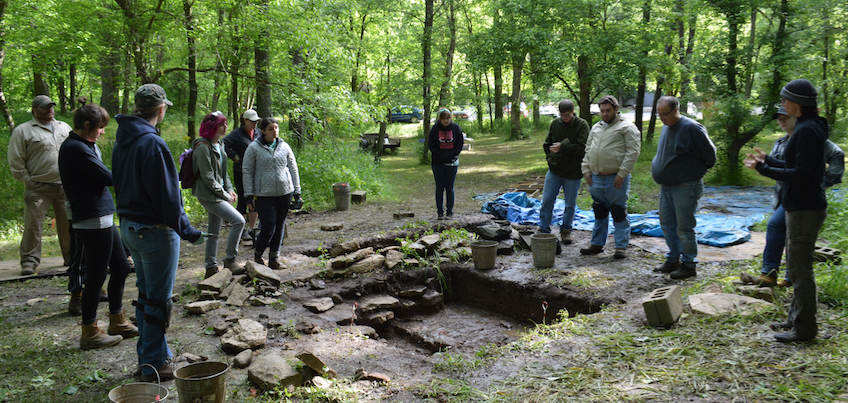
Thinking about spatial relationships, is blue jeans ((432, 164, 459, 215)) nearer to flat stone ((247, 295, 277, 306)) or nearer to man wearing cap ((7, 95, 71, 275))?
flat stone ((247, 295, 277, 306))

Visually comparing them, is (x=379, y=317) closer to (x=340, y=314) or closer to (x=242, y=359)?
(x=340, y=314)

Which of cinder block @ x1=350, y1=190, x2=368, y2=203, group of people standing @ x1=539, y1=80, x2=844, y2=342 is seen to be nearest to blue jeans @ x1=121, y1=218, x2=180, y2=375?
group of people standing @ x1=539, y1=80, x2=844, y2=342

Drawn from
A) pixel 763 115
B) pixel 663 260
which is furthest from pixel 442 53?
pixel 663 260

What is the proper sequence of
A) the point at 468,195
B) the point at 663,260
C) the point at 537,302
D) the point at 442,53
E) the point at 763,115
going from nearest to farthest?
the point at 537,302 < the point at 663,260 < the point at 763,115 < the point at 468,195 < the point at 442,53

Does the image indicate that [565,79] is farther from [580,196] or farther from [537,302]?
[537,302]

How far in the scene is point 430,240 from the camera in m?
7.10

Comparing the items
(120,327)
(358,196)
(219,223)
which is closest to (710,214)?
(358,196)

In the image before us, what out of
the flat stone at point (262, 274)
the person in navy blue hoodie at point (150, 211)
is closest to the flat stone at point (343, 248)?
the flat stone at point (262, 274)

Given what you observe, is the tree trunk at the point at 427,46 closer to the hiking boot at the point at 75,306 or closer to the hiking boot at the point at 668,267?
the hiking boot at the point at 668,267

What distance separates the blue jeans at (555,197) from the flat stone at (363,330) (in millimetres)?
3239

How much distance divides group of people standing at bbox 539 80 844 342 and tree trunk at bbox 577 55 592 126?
24.5 ft

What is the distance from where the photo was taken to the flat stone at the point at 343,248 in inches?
266

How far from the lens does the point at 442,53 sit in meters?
22.4

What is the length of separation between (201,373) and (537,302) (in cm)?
373
